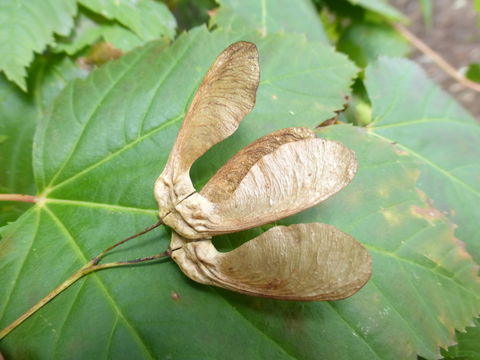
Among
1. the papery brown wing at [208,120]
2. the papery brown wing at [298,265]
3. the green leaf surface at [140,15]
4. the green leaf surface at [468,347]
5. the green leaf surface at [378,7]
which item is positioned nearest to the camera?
the papery brown wing at [298,265]

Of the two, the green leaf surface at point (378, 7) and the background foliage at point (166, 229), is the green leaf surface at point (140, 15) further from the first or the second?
the green leaf surface at point (378, 7)

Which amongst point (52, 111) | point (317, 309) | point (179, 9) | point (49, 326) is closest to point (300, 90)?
point (317, 309)

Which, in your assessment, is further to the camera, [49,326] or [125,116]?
[125,116]

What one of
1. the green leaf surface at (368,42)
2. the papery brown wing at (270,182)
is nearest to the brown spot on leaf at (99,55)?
the papery brown wing at (270,182)

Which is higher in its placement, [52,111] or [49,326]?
[52,111]

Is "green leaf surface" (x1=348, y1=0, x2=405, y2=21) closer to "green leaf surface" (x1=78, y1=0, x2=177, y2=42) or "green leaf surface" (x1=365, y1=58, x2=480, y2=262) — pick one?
"green leaf surface" (x1=365, y1=58, x2=480, y2=262)

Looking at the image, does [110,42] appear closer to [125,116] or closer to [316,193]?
[125,116]
